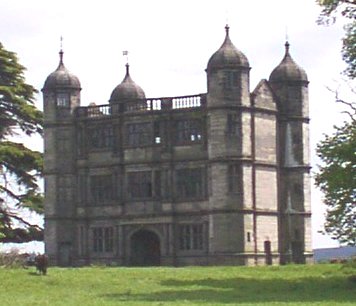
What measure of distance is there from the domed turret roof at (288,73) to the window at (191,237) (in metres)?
11.0

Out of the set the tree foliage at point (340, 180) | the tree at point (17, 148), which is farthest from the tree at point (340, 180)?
the tree at point (17, 148)

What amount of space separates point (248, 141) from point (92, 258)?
1240 centimetres

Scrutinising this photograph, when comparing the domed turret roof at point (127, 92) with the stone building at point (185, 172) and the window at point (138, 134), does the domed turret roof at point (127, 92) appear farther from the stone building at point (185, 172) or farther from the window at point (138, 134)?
the window at point (138, 134)

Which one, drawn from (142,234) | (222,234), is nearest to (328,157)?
(222,234)

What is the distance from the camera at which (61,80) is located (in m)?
79.3

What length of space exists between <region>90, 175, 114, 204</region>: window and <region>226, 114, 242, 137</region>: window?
898 centimetres

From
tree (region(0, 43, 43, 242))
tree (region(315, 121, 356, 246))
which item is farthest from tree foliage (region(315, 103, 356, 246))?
tree (region(0, 43, 43, 242))

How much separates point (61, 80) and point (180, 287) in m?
36.0

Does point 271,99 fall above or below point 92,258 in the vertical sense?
above

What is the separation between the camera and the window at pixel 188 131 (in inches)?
2906

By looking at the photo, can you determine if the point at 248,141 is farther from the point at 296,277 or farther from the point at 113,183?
the point at 296,277

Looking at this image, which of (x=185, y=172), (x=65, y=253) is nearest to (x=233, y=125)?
(x=185, y=172)

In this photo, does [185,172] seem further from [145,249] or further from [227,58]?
[227,58]

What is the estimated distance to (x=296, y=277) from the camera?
1998 inches
